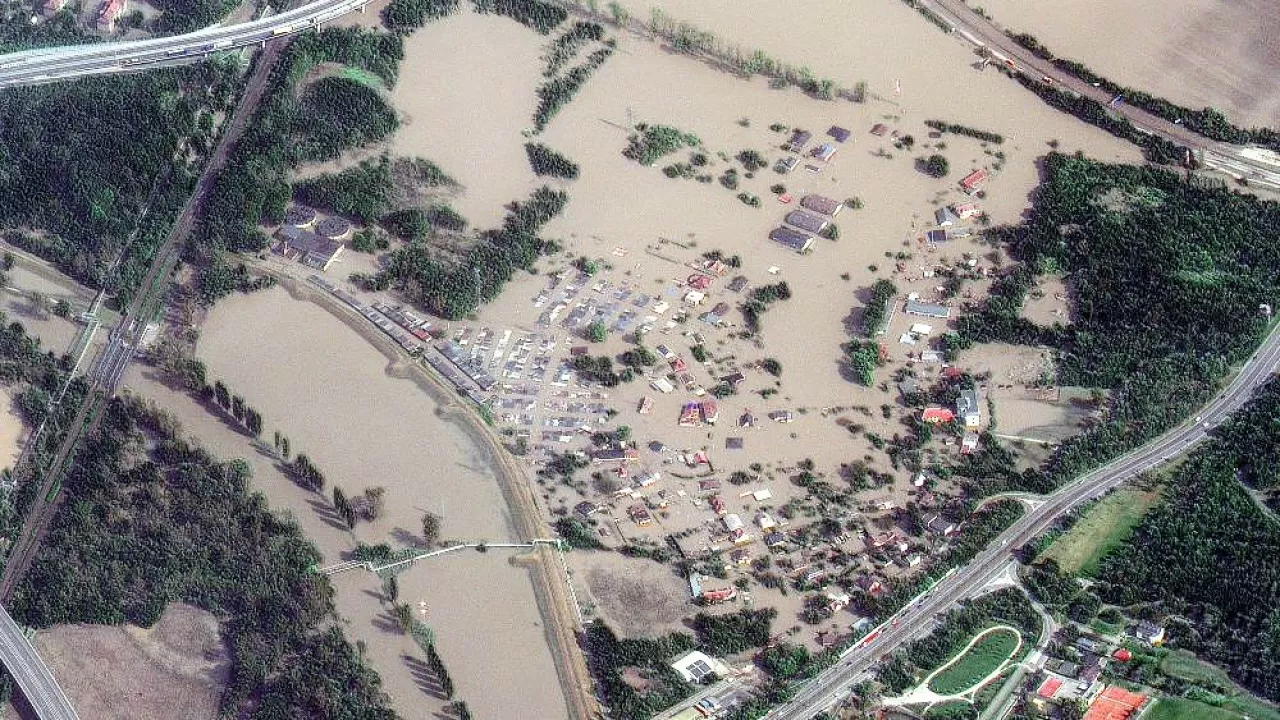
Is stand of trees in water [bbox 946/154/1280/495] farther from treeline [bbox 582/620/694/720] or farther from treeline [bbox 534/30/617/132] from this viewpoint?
treeline [bbox 534/30/617/132]

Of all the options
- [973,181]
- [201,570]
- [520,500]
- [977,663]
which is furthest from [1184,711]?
[201,570]

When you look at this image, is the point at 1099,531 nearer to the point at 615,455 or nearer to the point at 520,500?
the point at 615,455

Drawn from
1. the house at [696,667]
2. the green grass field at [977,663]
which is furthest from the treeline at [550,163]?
the green grass field at [977,663]

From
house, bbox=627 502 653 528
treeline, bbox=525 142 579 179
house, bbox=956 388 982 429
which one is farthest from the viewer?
treeline, bbox=525 142 579 179

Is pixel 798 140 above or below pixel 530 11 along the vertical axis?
below

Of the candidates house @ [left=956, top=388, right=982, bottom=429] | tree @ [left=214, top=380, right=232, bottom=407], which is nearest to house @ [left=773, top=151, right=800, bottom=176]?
house @ [left=956, top=388, right=982, bottom=429]

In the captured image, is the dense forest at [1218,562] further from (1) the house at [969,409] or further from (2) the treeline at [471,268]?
(2) the treeline at [471,268]
